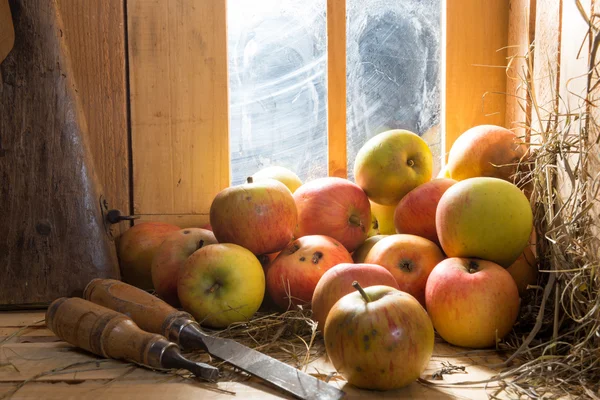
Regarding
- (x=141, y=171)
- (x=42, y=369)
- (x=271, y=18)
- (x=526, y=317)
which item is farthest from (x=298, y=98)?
(x=42, y=369)

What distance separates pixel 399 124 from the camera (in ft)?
5.94

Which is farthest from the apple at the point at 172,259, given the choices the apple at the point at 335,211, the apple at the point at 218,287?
the apple at the point at 335,211

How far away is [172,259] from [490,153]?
816 millimetres

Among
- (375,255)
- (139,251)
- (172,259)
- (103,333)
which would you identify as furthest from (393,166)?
(103,333)

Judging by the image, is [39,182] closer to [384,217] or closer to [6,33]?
[6,33]

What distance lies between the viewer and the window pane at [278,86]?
1783 mm

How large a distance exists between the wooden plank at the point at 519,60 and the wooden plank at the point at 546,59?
32 mm

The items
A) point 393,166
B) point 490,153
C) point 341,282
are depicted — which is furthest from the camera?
point 393,166

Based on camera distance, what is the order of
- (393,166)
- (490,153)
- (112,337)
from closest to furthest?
(112,337), (490,153), (393,166)

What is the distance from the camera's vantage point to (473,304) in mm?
1170

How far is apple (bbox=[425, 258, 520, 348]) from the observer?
1172mm

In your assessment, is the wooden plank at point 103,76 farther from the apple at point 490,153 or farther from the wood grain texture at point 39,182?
A: the apple at point 490,153

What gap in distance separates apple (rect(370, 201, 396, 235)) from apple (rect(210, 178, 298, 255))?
34cm

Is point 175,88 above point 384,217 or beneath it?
above
